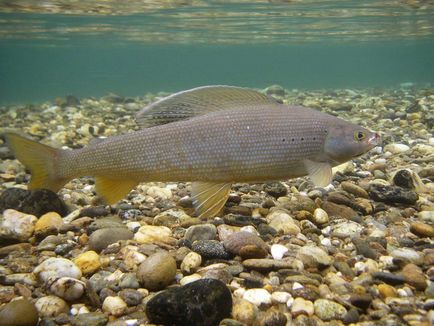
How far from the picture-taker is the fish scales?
4.15m

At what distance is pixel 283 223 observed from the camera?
4320mm

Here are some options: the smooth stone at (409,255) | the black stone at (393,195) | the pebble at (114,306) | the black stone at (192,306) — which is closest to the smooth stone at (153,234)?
the pebble at (114,306)

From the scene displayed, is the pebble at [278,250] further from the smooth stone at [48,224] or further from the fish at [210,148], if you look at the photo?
the smooth stone at [48,224]

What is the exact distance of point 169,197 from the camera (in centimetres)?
567

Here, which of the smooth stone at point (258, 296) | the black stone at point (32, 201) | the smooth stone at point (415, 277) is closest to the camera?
the smooth stone at point (258, 296)

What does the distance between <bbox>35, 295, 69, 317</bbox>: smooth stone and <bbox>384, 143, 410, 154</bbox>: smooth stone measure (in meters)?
7.03

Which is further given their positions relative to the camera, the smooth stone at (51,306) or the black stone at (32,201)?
the black stone at (32,201)

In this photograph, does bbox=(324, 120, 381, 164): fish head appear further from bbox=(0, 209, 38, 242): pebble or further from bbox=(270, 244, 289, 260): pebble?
bbox=(0, 209, 38, 242): pebble

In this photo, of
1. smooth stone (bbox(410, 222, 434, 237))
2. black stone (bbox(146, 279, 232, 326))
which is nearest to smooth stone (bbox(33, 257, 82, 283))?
black stone (bbox(146, 279, 232, 326))

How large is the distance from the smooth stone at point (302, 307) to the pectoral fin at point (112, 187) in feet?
7.52

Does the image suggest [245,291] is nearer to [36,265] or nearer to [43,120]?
[36,265]

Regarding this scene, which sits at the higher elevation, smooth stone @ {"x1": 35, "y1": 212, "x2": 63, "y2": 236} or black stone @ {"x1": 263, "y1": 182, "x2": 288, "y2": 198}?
smooth stone @ {"x1": 35, "y1": 212, "x2": 63, "y2": 236}

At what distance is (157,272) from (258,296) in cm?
88

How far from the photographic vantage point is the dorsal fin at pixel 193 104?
13.9 ft
